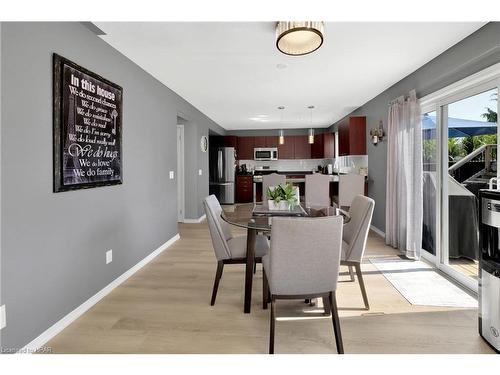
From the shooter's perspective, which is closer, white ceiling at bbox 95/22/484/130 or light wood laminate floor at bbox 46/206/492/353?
light wood laminate floor at bbox 46/206/492/353

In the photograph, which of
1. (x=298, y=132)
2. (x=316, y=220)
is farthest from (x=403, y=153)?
(x=298, y=132)

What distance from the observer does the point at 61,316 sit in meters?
2.20

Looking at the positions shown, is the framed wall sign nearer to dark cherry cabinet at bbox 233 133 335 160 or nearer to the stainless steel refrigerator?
the stainless steel refrigerator

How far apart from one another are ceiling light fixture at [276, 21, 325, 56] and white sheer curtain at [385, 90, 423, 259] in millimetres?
2021

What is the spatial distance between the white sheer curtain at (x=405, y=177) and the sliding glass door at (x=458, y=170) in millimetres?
153

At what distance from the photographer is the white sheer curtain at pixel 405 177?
3648 mm

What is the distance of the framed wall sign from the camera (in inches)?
85.2

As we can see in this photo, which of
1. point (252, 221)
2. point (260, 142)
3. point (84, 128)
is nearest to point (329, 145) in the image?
point (260, 142)

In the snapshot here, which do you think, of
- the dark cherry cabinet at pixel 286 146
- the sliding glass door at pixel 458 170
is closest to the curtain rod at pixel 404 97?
the sliding glass door at pixel 458 170

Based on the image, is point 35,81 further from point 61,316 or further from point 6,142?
point 61,316

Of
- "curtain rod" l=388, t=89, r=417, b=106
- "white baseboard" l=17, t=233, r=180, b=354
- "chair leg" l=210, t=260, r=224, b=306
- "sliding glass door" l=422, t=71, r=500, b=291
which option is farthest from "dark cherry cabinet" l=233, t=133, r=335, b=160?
"chair leg" l=210, t=260, r=224, b=306

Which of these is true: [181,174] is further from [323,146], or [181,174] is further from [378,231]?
[323,146]

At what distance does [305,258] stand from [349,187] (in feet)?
11.2

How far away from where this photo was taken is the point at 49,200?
2.08 meters
